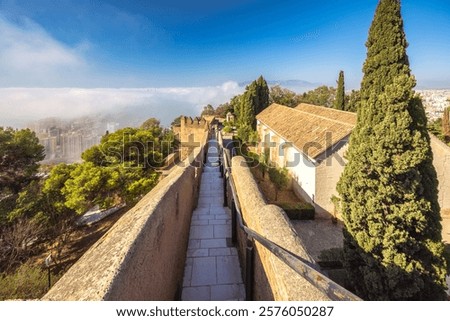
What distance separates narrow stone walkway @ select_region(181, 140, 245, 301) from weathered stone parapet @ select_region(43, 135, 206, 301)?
0.62 metres

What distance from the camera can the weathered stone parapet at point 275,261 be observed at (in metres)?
2.14

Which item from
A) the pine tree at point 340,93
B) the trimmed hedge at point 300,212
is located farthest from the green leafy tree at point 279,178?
the pine tree at point 340,93

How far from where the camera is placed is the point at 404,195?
4.67 metres

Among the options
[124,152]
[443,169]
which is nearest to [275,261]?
[443,169]

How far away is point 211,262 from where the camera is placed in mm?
5355

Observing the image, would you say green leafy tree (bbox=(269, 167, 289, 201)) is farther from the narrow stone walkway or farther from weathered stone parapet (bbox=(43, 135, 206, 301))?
weathered stone parapet (bbox=(43, 135, 206, 301))

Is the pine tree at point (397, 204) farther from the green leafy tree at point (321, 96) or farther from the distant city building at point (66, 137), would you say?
the green leafy tree at point (321, 96)

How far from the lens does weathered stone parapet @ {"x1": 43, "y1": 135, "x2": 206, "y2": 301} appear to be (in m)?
1.90

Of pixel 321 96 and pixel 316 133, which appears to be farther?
pixel 321 96

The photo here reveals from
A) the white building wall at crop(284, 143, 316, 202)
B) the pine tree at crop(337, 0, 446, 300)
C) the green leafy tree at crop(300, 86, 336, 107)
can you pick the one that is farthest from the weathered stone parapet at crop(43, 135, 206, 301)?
the green leafy tree at crop(300, 86, 336, 107)

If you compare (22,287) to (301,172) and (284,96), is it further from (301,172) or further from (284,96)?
(284,96)

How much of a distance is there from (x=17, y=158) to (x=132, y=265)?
2067cm
